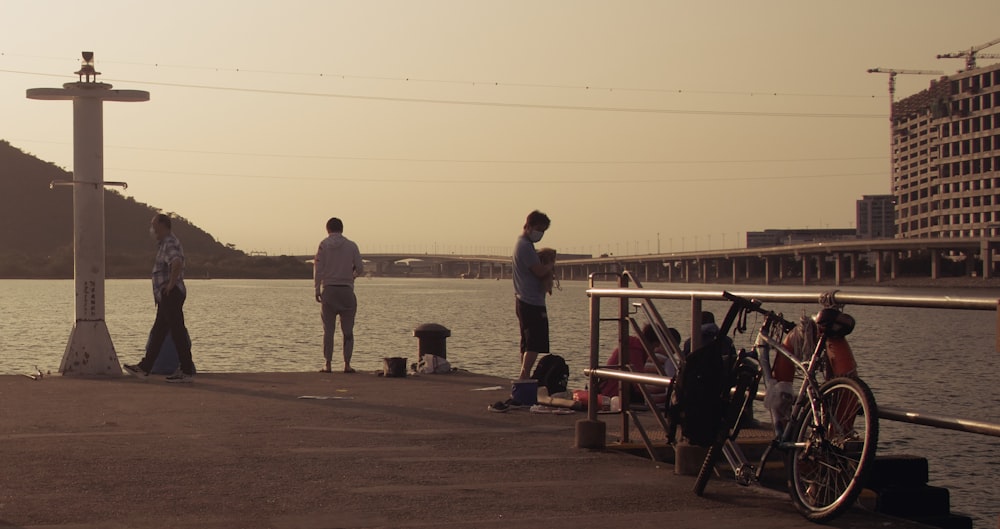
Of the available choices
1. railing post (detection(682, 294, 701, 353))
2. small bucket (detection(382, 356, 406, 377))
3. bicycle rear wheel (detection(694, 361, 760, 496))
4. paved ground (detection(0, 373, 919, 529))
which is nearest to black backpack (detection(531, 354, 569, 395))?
paved ground (detection(0, 373, 919, 529))

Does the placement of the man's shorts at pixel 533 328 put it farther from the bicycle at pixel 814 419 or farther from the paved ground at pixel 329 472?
the bicycle at pixel 814 419

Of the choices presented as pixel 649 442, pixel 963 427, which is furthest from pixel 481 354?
pixel 963 427

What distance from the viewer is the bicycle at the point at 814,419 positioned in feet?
18.5

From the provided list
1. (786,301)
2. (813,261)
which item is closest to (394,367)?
(786,301)

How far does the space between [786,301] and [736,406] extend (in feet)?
2.35

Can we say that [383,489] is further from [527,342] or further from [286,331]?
[286,331]

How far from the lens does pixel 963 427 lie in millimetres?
5113

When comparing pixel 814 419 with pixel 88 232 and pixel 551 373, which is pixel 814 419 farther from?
pixel 88 232

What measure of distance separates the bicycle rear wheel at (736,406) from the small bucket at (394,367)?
27.9 feet

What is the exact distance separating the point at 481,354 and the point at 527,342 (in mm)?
22792

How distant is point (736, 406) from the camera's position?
258 inches

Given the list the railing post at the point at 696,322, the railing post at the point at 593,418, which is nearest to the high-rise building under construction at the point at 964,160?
the railing post at the point at 593,418

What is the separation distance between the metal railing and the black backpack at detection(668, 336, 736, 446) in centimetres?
28

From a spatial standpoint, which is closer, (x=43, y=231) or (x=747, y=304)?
(x=747, y=304)
